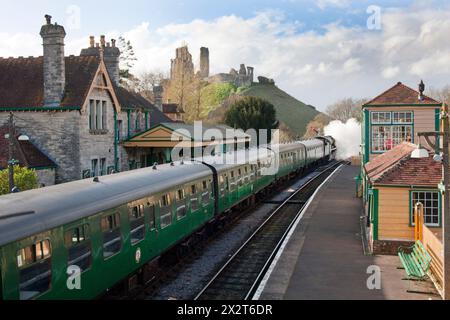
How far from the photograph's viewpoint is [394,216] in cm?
1719

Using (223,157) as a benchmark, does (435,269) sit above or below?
below

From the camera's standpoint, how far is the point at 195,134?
33.7 meters

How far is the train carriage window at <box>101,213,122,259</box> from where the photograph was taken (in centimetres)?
1071

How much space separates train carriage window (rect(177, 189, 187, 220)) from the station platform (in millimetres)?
3058

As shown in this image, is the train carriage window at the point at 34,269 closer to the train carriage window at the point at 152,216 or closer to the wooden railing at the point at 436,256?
the train carriage window at the point at 152,216

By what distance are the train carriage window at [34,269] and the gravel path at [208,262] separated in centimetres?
486

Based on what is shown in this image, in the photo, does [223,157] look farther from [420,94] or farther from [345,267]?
[420,94]

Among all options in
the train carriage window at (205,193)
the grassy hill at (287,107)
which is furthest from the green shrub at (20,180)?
the grassy hill at (287,107)

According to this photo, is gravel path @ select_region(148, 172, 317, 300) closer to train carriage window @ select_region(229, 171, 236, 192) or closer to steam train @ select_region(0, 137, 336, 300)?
steam train @ select_region(0, 137, 336, 300)

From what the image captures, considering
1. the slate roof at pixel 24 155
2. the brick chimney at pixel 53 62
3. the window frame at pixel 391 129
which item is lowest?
the slate roof at pixel 24 155

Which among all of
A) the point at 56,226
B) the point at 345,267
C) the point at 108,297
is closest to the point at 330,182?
the point at 345,267

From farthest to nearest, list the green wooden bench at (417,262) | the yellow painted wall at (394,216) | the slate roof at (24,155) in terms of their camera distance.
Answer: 1. the slate roof at (24,155)
2. the yellow painted wall at (394,216)
3. the green wooden bench at (417,262)

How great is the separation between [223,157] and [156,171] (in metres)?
7.26

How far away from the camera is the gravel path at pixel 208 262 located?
13702 millimetres
